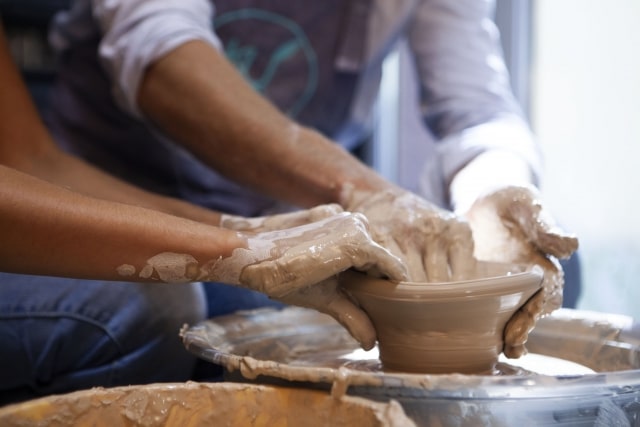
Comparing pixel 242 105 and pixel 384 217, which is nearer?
pixel 384 217

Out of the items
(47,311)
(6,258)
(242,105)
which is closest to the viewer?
(6,258)

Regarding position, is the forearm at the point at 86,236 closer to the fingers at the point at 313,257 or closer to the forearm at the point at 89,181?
the fingers at the point at 313,257

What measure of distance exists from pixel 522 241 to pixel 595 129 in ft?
3.84

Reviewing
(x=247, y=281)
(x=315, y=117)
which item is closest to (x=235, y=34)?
(x=315, y=117)

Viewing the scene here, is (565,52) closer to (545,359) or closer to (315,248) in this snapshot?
(545,359)

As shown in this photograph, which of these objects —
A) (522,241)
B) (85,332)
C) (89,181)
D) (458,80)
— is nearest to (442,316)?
(522,241)

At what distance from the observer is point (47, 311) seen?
1.06 metres

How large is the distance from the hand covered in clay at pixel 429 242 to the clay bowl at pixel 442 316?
0.13 m

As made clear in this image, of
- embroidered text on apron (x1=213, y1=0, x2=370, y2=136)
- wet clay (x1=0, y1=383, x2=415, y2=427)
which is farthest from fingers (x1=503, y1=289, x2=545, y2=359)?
embroidered text on apron (x1=213, y1=0, x2=370, y2=136)

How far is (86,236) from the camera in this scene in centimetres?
80

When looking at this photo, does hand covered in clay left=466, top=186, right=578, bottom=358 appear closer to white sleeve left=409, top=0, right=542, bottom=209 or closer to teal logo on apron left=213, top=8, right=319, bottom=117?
white sleeve left=409, top=0, right=542, bottom=209

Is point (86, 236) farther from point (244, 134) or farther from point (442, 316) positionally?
point (244, 134)

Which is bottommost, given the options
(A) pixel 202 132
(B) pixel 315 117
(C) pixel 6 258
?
(B) pixel 315 117

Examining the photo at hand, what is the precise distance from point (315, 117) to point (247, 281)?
1.04 m
